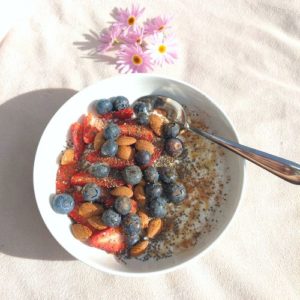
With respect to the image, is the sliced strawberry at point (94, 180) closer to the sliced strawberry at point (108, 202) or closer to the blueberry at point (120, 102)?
the sliced strawberry at point (108, 202)

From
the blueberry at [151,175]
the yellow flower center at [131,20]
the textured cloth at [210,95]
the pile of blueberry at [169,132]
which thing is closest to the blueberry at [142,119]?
the pile of blueberry at [169,132]

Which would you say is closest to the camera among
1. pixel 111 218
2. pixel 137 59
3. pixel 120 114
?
pixel 111 218

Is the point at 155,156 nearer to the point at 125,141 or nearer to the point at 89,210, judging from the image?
the point at 125,141

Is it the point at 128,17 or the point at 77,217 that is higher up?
the point at 128,17

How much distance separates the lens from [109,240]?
782mm

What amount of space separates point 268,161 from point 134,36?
0.46 meters

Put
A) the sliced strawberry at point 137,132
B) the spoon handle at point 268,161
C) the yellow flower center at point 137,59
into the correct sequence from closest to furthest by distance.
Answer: the spoon handle at point 268,161
the sliced strawberry at point 137,132
the yellow flower center at point 137,59

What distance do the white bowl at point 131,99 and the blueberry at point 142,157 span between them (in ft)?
0.49

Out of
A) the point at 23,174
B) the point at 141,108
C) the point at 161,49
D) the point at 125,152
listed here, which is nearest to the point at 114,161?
the point at 125,152

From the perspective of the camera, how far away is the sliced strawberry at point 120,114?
2.80 ft

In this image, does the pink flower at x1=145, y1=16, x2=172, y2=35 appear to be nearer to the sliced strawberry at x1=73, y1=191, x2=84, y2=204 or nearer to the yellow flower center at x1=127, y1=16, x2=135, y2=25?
the yellow flower center at x1=127, y1=16, x2=135, y2=25

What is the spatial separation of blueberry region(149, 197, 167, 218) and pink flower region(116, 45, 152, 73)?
36cm

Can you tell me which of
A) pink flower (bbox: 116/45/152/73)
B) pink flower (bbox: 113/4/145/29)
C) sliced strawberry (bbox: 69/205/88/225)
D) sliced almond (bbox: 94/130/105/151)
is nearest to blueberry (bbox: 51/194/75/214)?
sliced strawberry (bbox: 69/205/88/225)

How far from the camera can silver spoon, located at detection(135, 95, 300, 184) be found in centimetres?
74
